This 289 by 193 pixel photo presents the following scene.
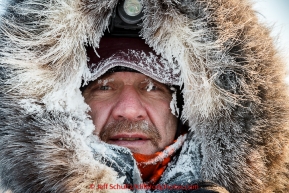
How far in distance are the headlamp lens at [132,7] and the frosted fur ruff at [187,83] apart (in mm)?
81

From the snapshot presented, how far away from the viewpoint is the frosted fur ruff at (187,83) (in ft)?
4.24

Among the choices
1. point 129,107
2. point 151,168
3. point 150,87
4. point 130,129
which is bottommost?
point 151,168

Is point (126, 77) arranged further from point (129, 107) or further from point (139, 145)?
point (139, 145)

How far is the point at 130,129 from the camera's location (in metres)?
1.59

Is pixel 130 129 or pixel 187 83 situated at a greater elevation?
Answer: pixel 187 83

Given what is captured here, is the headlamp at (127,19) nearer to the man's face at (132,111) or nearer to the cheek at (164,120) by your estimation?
the man's face at (132,111)

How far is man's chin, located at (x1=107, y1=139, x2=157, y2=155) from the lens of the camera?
1.57 meters

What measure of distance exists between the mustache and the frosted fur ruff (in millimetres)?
211

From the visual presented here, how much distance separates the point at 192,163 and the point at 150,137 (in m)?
0.25

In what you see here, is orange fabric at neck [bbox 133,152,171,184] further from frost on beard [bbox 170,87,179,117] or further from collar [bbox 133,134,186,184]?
frost on beard [bbox 170,87,179,117]

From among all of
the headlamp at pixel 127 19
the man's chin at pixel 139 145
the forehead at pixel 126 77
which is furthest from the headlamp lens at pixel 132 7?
the man's chin at pixel 139 145

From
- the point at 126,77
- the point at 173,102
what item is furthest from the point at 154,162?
the point at 126,77

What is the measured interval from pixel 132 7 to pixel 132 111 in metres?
0.46

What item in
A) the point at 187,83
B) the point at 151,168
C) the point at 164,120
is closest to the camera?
the point at 187,83
